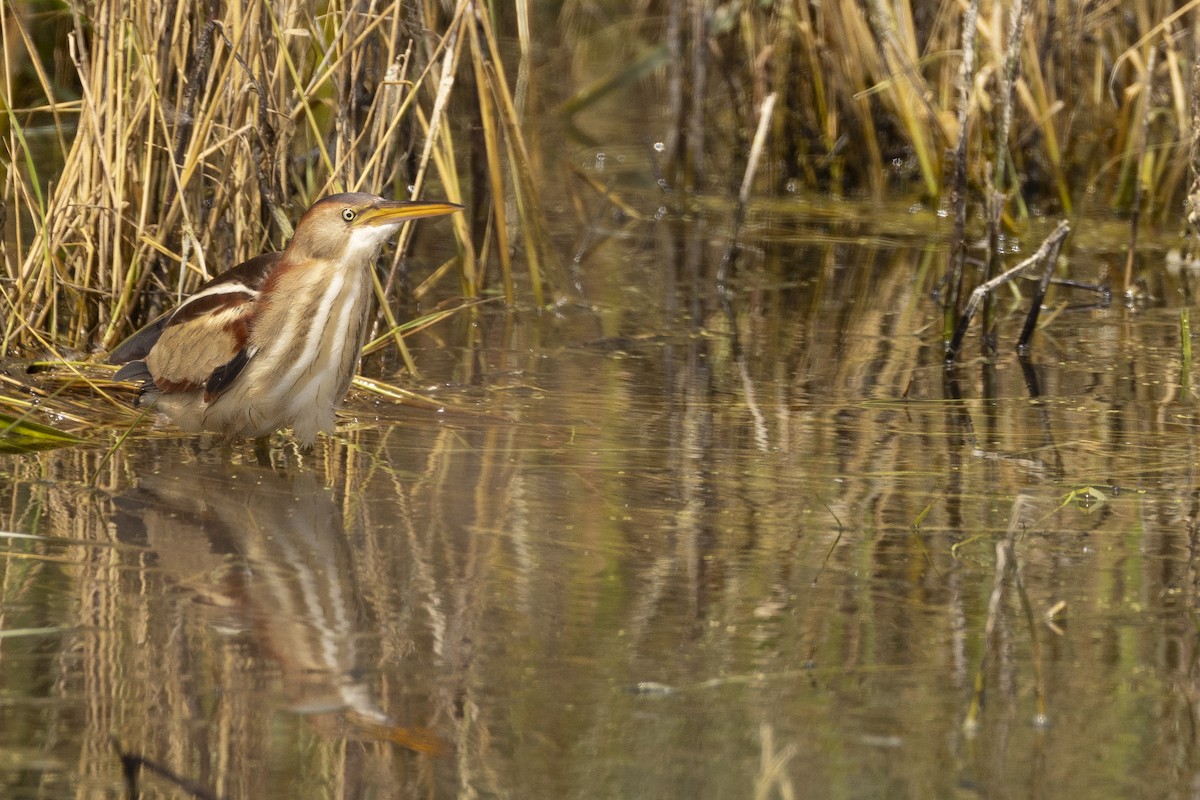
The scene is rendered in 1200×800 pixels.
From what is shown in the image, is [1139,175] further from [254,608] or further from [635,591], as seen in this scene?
[254,608]

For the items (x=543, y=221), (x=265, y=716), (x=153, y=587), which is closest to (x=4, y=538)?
(x=153, y=587)

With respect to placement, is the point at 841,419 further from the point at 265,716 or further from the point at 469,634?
the point at 265,716

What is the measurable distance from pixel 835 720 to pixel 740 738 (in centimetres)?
15

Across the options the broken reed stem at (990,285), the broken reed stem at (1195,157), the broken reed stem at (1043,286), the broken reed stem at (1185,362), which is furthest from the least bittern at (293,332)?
the broken reed stem at (1195,157)

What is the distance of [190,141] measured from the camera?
3.97m

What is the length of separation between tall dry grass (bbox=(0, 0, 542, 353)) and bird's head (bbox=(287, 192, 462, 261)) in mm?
469

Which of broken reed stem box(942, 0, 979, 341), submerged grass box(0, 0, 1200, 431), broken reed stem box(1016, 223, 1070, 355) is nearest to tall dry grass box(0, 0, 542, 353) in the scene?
submerged grass box(0, 0, 1200, 431)

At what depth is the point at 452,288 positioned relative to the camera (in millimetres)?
5332

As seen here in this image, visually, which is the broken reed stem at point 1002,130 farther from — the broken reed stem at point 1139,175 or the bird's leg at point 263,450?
the bird's leg at point 263,450

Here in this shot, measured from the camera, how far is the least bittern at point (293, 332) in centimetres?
352

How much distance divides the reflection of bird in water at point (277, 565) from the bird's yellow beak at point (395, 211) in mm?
558

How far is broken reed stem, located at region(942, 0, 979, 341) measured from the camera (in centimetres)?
444

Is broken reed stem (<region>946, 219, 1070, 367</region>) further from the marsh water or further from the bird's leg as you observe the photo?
the bird's leg

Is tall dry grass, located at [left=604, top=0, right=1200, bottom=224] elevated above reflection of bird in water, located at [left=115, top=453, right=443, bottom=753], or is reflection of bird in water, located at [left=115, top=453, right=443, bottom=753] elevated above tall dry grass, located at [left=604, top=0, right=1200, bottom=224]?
tall dry grass, located at [left=604, top=0, right=1200, bottom=224]
